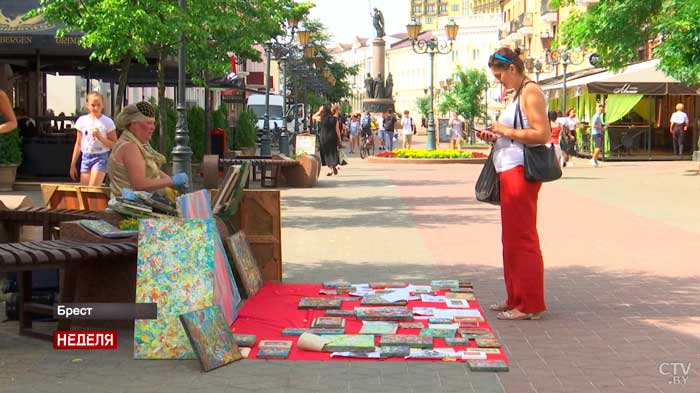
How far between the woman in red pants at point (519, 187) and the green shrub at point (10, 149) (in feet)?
44.7

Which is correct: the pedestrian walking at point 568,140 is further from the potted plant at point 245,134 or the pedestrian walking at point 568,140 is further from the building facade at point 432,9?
the building facade at point 432,9

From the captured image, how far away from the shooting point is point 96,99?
12.3m

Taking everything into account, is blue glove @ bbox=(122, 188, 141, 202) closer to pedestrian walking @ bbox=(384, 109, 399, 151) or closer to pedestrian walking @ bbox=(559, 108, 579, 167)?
pedestrian walking @ bbox=(559, 108, 579, 167)

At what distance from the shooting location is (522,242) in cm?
792

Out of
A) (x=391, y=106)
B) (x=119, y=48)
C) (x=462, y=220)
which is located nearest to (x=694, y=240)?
(x=462, y=220)

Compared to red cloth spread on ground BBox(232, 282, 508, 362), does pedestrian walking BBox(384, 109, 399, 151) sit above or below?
above

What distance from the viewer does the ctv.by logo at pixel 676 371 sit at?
6.02m

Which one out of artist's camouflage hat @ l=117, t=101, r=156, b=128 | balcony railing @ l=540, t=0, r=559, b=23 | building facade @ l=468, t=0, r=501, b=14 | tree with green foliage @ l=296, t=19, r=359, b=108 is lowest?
artist's camouflage hat @ l=117, t=101, r=156, b=128

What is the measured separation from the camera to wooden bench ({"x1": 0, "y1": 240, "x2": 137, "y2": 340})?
6293mm

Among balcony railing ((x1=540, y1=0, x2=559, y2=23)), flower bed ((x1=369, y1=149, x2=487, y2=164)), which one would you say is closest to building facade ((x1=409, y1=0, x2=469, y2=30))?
balcony railing ((x1=540, y1=0, x2=559, y2=23))

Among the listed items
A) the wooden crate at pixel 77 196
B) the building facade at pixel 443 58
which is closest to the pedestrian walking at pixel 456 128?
the wooden crate at pixel 77 196

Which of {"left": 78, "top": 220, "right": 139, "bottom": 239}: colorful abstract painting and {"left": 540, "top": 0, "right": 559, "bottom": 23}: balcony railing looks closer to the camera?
{"left": 78, "top": 220, "right": 139, "bottom": 239}: colorful abstract painting

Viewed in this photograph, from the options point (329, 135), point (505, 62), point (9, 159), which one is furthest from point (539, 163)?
Result: point (329, 135)

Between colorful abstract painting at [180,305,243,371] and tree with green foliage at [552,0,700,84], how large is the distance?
17171 millimetres
